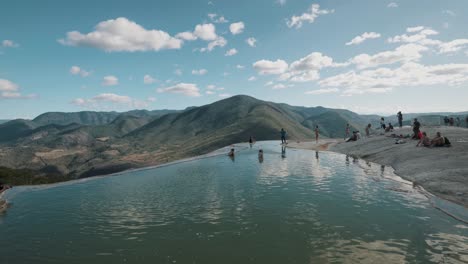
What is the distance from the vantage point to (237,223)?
22625mm

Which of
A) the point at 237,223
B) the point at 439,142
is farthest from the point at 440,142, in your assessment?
the point at 237,223

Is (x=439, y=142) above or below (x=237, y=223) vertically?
above

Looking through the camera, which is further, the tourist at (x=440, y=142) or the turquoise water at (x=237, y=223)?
the tourist at (x=440, y=142)

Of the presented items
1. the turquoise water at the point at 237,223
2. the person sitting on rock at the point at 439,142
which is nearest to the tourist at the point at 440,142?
the person sitting on rock at the point at 439,142

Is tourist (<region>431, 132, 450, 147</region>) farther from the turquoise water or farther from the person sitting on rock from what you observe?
the turquoise water

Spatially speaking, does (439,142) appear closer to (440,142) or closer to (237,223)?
(440,142)

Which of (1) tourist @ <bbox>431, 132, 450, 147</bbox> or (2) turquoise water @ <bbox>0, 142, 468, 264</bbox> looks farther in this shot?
(1) tourist @ <bbox>431, 132, 450, 147</bbox>

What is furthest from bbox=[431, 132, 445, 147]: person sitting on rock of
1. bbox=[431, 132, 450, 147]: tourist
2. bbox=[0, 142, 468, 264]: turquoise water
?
bbox=[0, 142, 468, 264]: turquoise water

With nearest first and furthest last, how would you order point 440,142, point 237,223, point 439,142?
point 237,223 → point 440,142 → point 439,142

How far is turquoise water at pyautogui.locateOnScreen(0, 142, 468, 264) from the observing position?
57.9 feet

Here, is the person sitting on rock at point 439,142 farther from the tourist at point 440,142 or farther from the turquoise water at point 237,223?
the turquoise water at point 237,223

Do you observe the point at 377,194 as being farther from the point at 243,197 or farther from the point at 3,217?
the point at 3,217

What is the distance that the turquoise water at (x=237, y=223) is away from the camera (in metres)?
17.7

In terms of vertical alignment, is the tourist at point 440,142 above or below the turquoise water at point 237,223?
above
